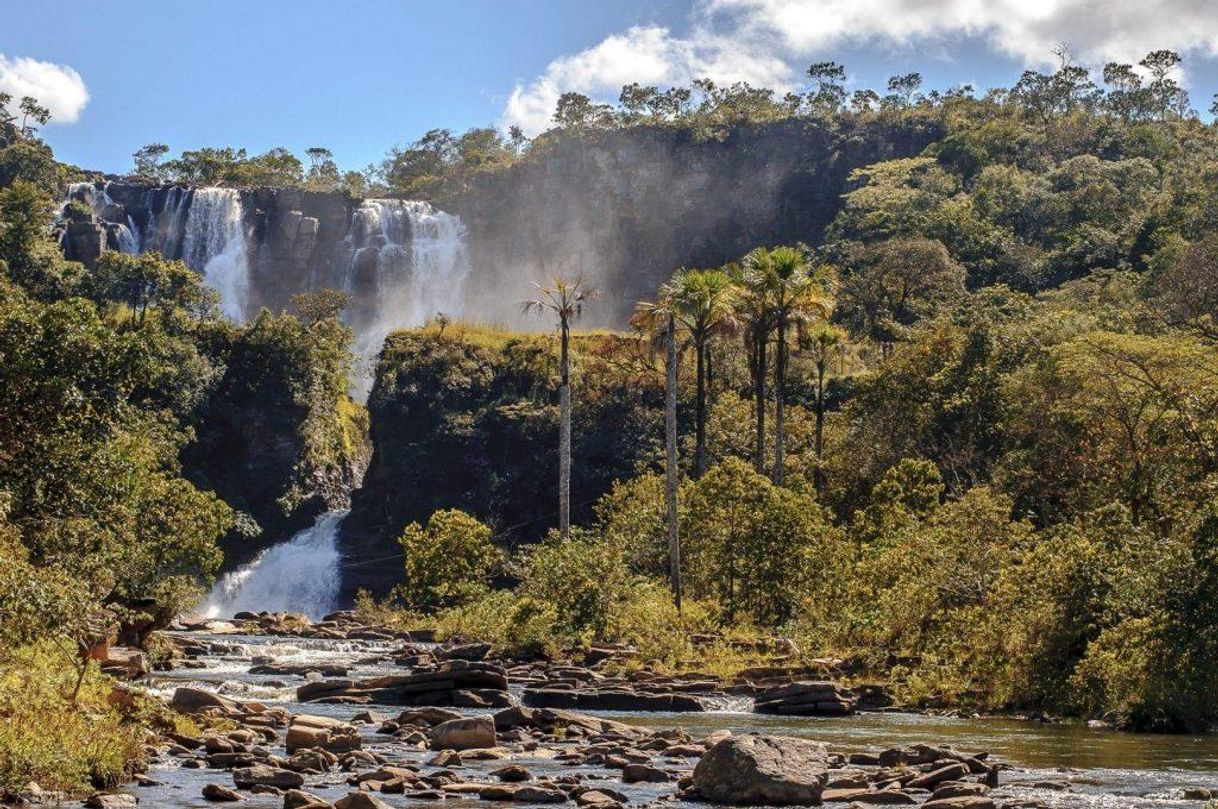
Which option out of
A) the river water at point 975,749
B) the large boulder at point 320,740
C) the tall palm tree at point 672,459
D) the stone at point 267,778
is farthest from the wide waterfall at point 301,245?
the stone at point 267,778

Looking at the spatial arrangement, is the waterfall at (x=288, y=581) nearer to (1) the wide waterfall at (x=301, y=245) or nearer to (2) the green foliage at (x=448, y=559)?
(2) the green foliage at (x=448, y=559)

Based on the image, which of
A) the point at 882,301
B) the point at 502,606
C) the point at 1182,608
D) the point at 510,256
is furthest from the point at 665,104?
the point at 1182,608

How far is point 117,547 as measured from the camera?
2983 cm

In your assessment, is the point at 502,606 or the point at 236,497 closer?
the point at 502,606

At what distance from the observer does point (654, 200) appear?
116 m

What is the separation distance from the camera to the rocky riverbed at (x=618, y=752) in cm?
1898

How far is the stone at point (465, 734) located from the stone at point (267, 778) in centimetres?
468

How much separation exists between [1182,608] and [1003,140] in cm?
9238

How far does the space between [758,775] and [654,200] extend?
99213mm

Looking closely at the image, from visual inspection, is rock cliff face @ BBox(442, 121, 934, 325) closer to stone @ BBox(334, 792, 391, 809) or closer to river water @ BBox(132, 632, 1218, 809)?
river water @ BBox(132, 632, 1218, 809)

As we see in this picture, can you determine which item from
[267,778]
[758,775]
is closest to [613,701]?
[758,775]

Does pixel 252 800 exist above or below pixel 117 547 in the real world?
below

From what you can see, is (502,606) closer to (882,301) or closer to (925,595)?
(925,595)

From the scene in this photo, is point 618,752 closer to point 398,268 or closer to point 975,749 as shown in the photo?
point 975,749
